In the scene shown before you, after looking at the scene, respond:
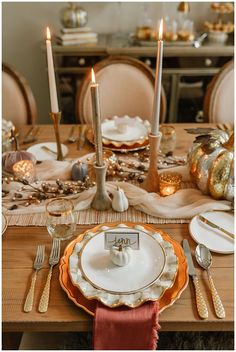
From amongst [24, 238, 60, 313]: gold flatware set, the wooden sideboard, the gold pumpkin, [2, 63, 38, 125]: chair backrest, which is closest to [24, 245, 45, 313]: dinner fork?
[24, 238, 60, 313]: gold flatware set

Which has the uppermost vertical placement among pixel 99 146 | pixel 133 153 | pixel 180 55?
pixel 180 55

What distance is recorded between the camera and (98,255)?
77 cm

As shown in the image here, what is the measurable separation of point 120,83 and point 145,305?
3.70 feet

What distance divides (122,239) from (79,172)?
322 millimetres

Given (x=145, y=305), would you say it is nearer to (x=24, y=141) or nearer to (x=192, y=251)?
(x=192, y=251)

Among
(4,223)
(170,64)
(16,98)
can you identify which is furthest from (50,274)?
(170,64)

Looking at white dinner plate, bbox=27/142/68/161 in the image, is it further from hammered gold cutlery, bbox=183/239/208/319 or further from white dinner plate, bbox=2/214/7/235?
hammered gold cutlery, bbox=183/239/208/319

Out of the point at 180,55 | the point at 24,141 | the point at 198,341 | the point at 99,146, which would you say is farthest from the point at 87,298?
the point at 180,55

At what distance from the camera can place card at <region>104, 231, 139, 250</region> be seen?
2.55 ft

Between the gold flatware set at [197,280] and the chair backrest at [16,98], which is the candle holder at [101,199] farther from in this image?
the chair backrest at [16,98]

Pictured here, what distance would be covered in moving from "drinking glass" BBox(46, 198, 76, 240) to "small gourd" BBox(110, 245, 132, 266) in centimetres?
15

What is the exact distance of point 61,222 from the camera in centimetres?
86

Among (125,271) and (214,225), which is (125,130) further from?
(125,271)

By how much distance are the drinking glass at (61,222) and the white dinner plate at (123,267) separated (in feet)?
0.24
